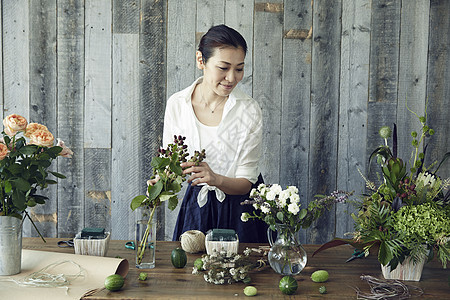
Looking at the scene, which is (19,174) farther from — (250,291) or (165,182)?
(250,291)

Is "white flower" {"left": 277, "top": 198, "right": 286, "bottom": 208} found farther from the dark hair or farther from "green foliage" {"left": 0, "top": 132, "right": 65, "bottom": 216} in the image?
the dark hair

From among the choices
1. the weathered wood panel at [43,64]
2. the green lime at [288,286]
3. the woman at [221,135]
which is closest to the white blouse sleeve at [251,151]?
the woman at [221,135]

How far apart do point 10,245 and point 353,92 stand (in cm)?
218

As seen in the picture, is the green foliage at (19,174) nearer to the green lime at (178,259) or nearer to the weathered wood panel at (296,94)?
the green lime at (178,259)

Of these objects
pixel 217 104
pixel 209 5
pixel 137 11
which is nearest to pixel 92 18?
pixel 137 11

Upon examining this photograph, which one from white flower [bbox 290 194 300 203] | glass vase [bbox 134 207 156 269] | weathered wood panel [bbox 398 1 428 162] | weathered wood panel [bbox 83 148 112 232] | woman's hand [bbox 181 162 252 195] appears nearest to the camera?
white flower [bbox 290 194 300 203]

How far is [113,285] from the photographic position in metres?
1.38

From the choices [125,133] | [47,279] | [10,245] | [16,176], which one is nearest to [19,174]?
[16,176]

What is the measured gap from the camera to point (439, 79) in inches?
117

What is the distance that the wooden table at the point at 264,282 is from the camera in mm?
1375

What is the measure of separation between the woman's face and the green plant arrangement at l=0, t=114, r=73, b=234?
936mm

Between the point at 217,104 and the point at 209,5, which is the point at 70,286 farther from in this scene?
the point at 209,5

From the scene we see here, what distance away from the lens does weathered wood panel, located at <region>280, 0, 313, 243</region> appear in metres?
2.94

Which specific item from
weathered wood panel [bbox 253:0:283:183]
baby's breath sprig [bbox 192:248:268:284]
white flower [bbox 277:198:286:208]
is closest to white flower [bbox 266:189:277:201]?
white flower [bbox 277:198:286:208]
